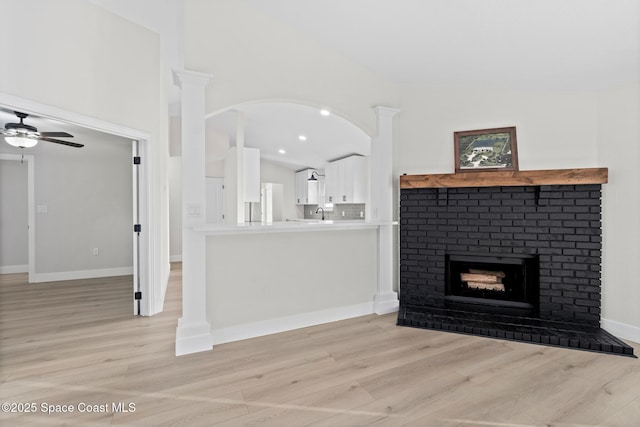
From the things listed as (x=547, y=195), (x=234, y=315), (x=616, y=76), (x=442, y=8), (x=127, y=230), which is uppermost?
(x=442, y=8)

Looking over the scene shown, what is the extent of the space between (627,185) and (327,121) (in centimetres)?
366

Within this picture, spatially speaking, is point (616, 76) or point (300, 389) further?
point (616, 76)

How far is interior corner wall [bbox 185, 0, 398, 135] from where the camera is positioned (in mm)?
2596

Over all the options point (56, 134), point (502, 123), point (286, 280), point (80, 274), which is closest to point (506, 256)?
point (502, 123)

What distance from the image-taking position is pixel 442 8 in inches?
93.3

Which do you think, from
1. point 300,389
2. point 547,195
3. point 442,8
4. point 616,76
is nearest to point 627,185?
point 547,195

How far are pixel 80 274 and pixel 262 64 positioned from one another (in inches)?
199

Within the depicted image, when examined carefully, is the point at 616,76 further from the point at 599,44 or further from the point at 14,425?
the point at 14,425

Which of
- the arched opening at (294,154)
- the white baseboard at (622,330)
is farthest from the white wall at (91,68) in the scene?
the white baseboard at (622,330)

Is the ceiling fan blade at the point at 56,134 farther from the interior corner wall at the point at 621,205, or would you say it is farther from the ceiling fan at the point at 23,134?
the interior corner wall at the point at 621,205

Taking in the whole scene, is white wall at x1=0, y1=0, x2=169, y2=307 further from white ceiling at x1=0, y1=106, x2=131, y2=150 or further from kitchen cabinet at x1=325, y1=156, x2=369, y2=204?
kitchen cabinet at x1=325, y1=156, x2=369, y2=204

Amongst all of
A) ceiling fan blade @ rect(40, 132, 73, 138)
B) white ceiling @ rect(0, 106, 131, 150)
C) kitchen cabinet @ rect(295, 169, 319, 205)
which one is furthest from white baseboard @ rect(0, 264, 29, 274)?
kitchen cabinet @ rect(295, 169, 319, 205)

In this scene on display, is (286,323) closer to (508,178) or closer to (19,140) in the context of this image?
(508,178)

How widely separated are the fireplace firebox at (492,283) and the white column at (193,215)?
8.62 ft
